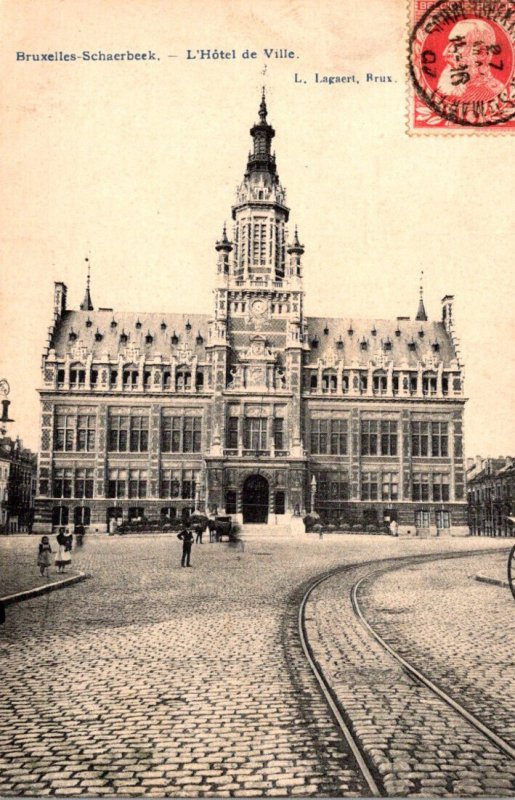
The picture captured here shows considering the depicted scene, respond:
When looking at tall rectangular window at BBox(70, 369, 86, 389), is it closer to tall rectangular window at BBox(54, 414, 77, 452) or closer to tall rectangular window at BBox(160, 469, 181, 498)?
tall rectangular window at BBox(54, 414, 77, 452)

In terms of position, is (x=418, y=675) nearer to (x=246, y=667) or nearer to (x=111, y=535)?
(x=246, y=667)

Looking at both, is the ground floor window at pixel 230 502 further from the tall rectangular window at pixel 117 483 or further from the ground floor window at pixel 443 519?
the ground floor window at pixel 443 519

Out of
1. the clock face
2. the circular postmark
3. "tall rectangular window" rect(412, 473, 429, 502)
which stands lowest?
"tall rectangular window" rect(412, 473, 429, 502)

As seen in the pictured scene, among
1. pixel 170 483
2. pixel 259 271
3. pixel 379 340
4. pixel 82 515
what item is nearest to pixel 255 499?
pixel 170 483

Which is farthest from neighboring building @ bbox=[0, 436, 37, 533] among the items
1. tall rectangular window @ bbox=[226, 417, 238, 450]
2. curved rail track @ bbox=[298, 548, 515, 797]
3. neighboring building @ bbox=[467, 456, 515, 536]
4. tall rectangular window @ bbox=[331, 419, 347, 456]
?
curved rail track @ bbox=[298, 548, 515, 797]

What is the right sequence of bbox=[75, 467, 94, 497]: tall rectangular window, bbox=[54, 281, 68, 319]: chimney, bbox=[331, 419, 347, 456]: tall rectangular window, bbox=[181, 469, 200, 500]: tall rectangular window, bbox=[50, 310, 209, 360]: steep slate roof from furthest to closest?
bbox=[54, 281, 68, 319]: chimney → bbox=[50, 310, 209, 360]: steep slate roof → bbox=[331, 419, 347, 456]: tall rectangular window → bbox=[181, 469, 200, 500]: tall rectangular window → bbox=[75, 467, 94, 497]: tall rectangular window

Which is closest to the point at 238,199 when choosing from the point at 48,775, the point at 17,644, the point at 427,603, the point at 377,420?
the point at 377,420

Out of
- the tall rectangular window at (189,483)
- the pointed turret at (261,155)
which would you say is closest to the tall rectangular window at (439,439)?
the tall rectangular window at (189,483)
